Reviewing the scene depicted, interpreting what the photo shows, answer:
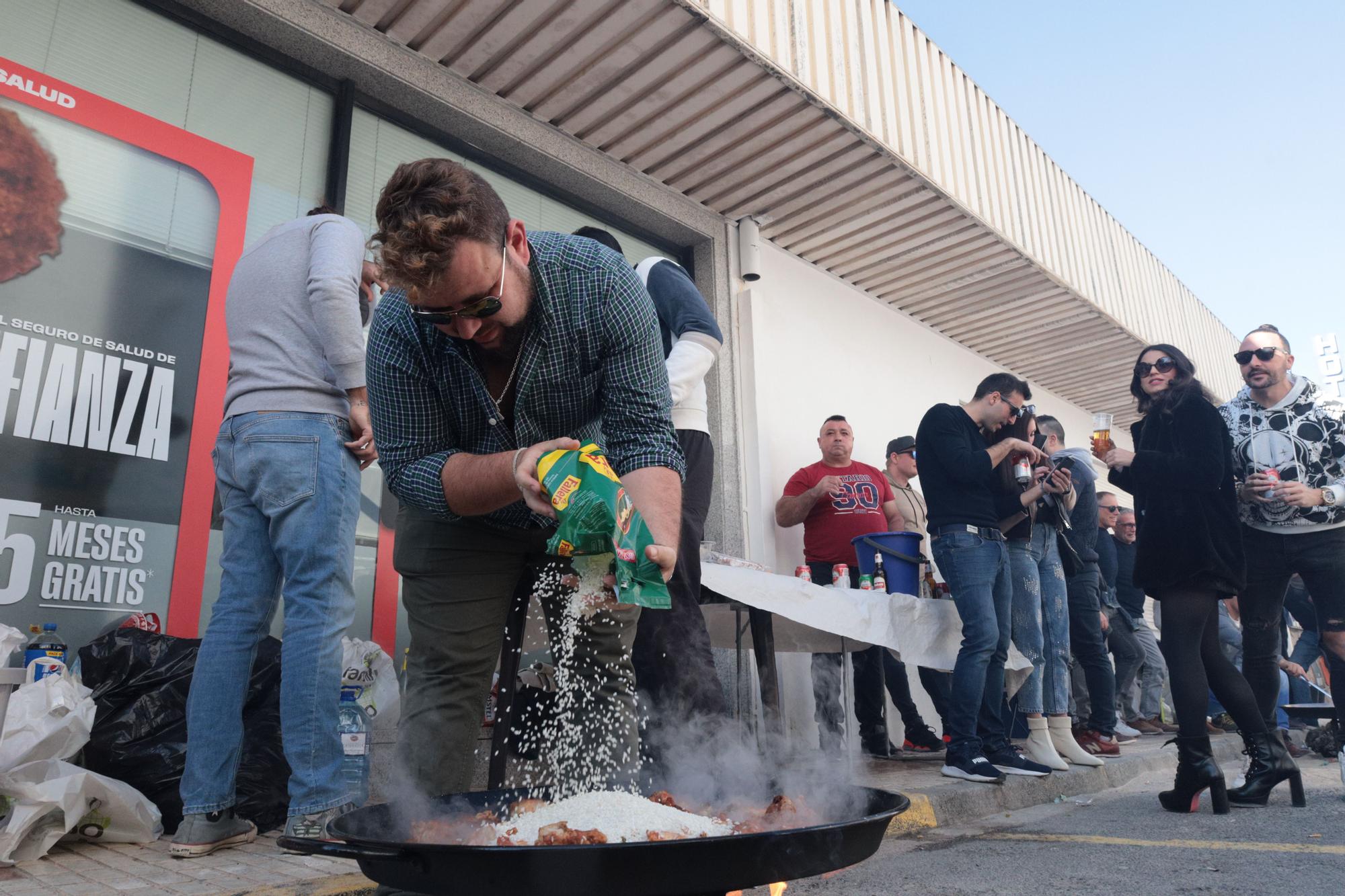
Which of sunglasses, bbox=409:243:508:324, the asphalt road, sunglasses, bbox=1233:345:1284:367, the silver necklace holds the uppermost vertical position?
sunglasses, bbox=1233:345:1284:367

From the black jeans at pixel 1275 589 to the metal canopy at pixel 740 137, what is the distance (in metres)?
3.27

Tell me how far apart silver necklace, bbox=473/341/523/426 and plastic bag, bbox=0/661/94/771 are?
154 cm

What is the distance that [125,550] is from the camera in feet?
11.4

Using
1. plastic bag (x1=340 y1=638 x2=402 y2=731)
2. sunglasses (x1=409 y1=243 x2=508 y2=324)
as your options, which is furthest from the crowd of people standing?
plastic bag (x1=340 y1=638 x2=402 y2=731)

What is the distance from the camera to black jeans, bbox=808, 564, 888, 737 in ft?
17.9

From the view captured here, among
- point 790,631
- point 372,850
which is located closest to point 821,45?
point 790,631

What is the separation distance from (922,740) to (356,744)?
13.3ft

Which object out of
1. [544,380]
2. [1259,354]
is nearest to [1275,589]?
[1259,354]

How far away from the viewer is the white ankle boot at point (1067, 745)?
4.58m

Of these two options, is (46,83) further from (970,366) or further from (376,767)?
(970,366)

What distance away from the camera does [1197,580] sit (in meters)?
3.43

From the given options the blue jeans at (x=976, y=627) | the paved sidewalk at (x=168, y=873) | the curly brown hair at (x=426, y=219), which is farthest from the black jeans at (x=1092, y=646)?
the curly brown hair at (x=426, y=219)

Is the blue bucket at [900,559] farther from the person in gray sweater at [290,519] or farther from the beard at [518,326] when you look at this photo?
the beard at [518,326]

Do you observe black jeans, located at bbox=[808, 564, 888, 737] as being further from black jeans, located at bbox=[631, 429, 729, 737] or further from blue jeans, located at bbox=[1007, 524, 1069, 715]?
black jeans, located at bbox=[631, 429, 729, 737]
